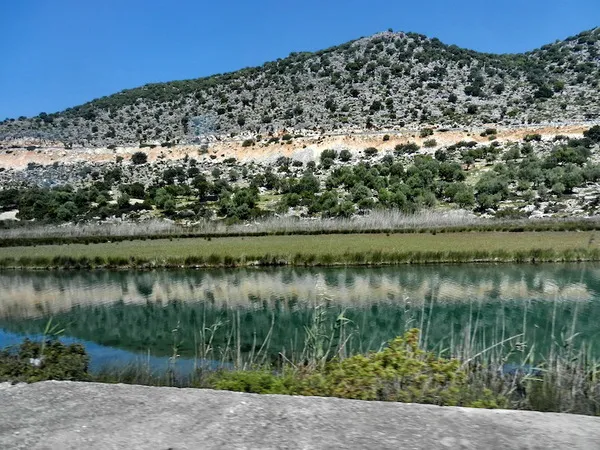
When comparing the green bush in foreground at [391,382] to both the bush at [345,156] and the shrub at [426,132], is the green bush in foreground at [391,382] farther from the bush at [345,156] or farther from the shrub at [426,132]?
the shrub at [426,132]

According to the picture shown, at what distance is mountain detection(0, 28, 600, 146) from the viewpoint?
90.5 metres

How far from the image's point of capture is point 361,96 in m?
104

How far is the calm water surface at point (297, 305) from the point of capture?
1592cm

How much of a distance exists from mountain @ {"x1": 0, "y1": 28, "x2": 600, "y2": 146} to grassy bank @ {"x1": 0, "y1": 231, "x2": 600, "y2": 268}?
5107 centimetres

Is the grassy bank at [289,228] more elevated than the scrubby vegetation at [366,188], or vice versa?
the scrubby vegetation at [366,188]

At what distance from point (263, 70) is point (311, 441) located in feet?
430

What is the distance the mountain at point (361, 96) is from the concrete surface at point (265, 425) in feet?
270

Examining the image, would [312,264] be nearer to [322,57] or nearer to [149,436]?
[149,436]

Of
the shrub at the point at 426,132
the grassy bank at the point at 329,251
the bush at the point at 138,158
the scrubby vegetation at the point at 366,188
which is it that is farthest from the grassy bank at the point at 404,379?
the bush at the point at 138,158

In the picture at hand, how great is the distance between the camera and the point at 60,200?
207 feet

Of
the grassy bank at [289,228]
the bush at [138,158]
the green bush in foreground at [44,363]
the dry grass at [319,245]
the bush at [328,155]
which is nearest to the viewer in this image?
the green bush in foreground at [44,363]

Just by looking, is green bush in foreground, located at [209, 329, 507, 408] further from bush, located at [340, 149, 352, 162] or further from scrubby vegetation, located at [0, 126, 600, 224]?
bush, located at [340, 149, 352, 162]

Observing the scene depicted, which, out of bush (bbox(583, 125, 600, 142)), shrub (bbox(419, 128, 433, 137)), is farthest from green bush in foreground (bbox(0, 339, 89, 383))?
shrub (bbox(419, 128, 433, 137))

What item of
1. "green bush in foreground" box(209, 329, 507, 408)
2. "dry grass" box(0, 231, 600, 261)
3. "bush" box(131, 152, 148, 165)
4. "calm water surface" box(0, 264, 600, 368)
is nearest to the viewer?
"green bush in foreground" box(209, 329, 507, 408)
